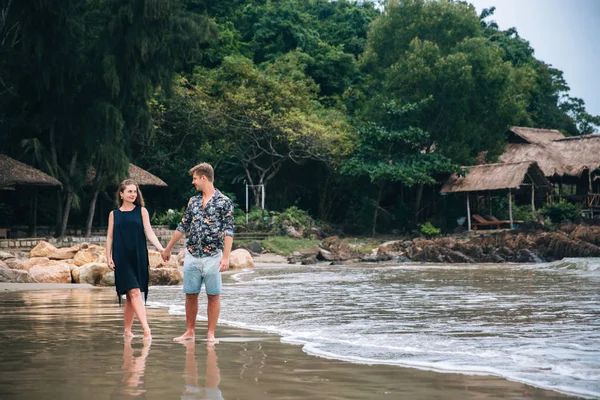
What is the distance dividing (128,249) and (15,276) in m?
8.16

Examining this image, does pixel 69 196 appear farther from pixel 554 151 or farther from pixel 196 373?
pixel 554 151

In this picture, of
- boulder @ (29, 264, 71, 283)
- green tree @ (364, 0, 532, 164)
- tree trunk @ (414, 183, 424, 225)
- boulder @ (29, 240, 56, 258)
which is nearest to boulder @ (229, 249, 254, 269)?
boulder @ (29, 240, 56, 258)

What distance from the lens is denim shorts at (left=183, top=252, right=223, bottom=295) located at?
6.66 m

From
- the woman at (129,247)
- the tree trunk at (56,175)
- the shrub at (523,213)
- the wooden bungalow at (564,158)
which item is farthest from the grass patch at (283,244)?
the woman at (129,247)

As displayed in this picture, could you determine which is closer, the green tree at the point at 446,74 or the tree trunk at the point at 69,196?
the tree trunk at the point at 69,196

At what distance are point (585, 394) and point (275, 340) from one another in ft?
9.89

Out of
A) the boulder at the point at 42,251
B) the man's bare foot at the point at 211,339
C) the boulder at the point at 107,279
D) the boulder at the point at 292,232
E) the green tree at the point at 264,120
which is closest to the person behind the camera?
the man's bare foot at the point at 211,339

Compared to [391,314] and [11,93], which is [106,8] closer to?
[11,93]

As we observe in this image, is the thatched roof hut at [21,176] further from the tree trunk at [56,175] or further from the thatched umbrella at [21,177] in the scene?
the tree trunk at [56,175]

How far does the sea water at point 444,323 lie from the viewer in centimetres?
531

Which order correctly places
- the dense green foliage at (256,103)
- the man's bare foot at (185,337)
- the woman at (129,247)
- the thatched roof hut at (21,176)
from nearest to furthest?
the man's bare foot at (185,337) → the woman at (129,247) → the thatched roof hut at (21,176) → the dense green foliage at (256,103)

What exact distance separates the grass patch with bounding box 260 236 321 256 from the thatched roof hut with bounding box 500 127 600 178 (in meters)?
15.9

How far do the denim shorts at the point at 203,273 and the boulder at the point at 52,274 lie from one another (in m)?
8.71

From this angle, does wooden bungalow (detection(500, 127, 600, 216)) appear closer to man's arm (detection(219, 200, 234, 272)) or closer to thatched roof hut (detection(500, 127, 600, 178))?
thatched roof hut (detection(500, 127, 600, 178))
